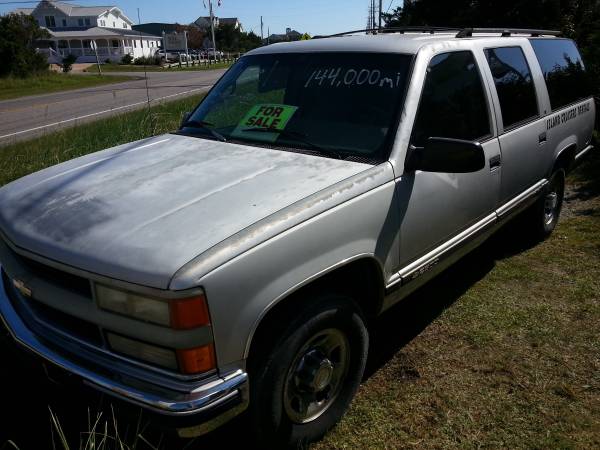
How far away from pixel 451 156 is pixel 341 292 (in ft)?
2.83

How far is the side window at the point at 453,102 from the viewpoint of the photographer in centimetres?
297

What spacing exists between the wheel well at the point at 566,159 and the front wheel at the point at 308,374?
121 inches

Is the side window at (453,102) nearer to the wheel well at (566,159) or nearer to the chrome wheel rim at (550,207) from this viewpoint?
the wheel well at (566,159)

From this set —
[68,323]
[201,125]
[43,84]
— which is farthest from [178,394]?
[43,84]

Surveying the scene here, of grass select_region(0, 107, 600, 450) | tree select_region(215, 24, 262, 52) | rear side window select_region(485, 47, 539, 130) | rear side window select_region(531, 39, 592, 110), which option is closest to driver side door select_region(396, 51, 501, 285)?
rear side window select_region(485, 47, 539, 130)

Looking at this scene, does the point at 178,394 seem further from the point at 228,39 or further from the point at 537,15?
the point at 228,39

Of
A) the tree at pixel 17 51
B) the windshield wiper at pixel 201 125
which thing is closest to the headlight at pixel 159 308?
the windshield wiper at pixel 201 125

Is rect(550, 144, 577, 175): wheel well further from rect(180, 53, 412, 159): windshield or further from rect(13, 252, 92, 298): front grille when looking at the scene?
rect(13, 252, 92, 298): front grille

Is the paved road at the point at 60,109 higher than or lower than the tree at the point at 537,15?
lower

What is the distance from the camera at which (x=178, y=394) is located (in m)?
1.89

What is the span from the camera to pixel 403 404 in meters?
2.87

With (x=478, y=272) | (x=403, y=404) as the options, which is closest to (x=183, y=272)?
(x=403, y=404)

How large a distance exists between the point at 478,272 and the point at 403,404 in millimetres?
1984

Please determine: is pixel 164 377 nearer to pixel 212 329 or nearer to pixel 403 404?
pixel 212 329
